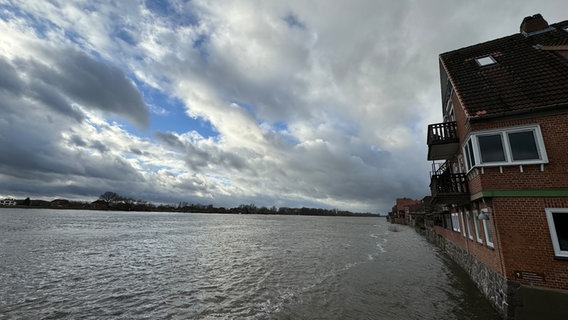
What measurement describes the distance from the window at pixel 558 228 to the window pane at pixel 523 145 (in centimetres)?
204

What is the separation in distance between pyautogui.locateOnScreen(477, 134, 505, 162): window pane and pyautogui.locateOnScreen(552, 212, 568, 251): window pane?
8.24ft

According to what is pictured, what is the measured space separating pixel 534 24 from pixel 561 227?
13536 millimetres

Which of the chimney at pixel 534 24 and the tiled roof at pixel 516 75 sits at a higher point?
the chimney at pixel 534 24

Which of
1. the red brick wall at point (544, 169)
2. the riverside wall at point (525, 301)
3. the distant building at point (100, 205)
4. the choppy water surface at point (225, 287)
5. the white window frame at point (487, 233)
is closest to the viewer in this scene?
the riverside wall at point (525, 301)

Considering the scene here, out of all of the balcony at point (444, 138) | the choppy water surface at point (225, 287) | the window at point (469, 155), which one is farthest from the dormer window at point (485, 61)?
the choppy water surface at point (225, 287)

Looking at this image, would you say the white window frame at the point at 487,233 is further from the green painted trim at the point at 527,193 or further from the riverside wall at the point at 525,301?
the green painted trim at the point at 527,193

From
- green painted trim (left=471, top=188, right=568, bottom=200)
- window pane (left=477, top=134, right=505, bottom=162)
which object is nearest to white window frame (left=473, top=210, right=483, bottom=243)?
green painted trim (left=471, top=188, right=568, bottom=200)

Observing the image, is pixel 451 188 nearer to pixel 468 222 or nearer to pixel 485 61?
pixel 468 222

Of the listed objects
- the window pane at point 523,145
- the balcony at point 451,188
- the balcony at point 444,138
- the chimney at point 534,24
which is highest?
the chimney at point 534,24

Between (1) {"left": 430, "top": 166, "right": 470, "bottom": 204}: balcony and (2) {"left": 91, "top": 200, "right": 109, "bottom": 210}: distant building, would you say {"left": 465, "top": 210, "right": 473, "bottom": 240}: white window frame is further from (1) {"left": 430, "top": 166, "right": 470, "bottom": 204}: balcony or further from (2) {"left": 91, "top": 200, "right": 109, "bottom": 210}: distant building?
(2) {"left": 91, "top": 200, "right": 109, "bottom": 210}: distant building

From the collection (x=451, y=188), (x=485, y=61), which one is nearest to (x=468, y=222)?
(x=451, y=188)

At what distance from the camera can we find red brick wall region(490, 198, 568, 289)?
8.80 metres

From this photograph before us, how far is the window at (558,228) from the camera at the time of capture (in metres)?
8.84

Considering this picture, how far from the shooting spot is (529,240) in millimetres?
9227
